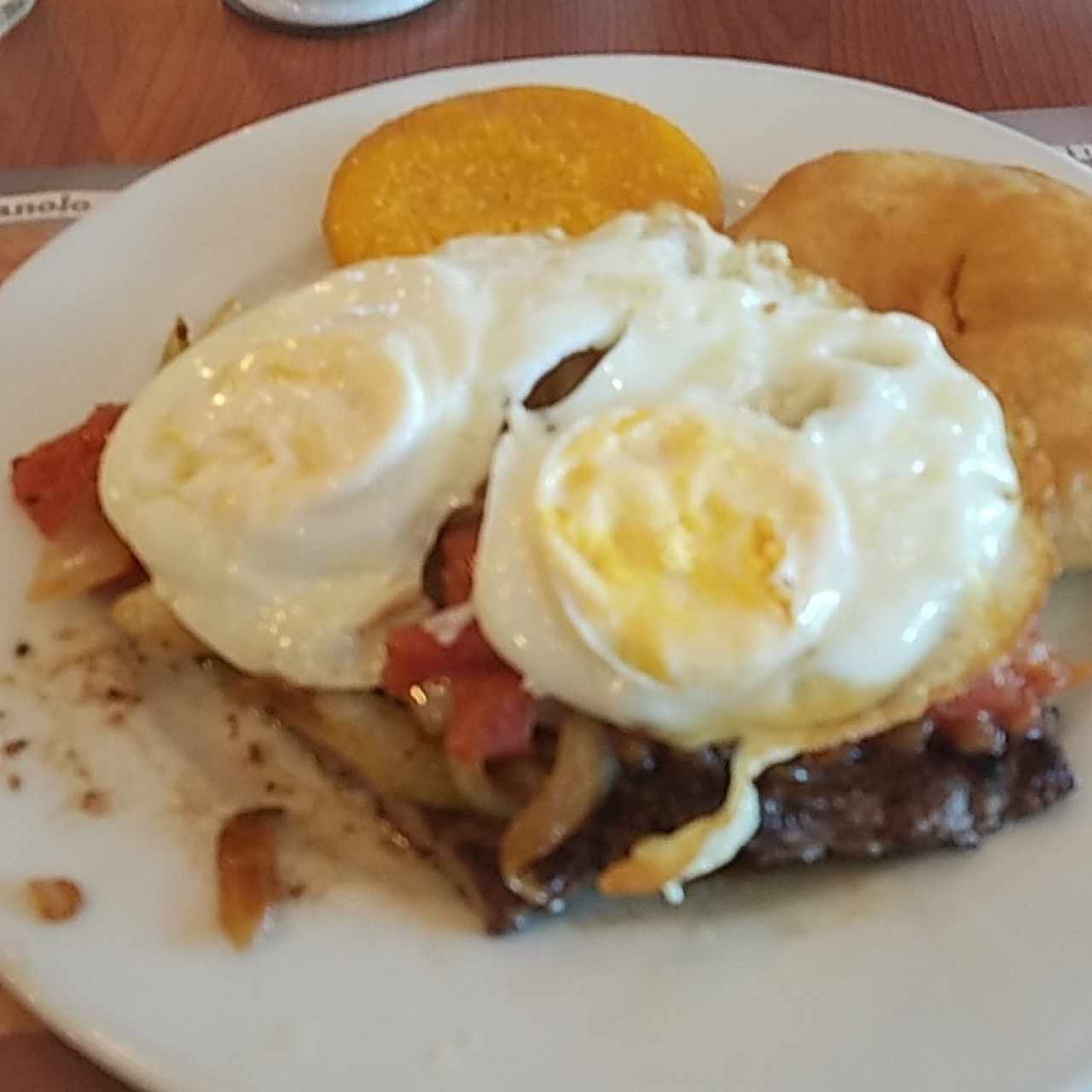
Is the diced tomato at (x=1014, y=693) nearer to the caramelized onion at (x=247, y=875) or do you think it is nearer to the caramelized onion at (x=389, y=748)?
the caramelized onion at (x=389, y=748)

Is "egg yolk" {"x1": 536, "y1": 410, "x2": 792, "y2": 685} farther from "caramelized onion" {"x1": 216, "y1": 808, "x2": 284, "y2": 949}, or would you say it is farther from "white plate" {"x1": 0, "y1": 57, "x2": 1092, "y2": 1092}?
"caramelized onion" {"x1": 216, "y1": 808, "x2": 284, "y2": 949}

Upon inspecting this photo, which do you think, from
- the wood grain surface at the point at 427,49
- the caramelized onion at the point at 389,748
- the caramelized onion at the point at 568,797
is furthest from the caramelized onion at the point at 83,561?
the wood grain surface at the point at 427,49

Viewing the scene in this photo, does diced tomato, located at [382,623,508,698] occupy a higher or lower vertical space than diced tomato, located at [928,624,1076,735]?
higher

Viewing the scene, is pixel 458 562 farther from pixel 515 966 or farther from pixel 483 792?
pixel 515 966

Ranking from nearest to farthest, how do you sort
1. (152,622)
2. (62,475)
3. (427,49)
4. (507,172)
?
(152,622) < (62,475) < (507,172) < (427,49)

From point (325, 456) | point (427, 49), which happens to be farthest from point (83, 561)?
point (427, 49)

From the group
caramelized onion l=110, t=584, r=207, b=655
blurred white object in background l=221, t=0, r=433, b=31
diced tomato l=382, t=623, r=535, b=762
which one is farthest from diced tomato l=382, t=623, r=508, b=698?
blurred white object in background l=221, t=0, r=433, b=31

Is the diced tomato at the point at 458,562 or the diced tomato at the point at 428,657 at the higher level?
the diced tomato at the point at 458,562
